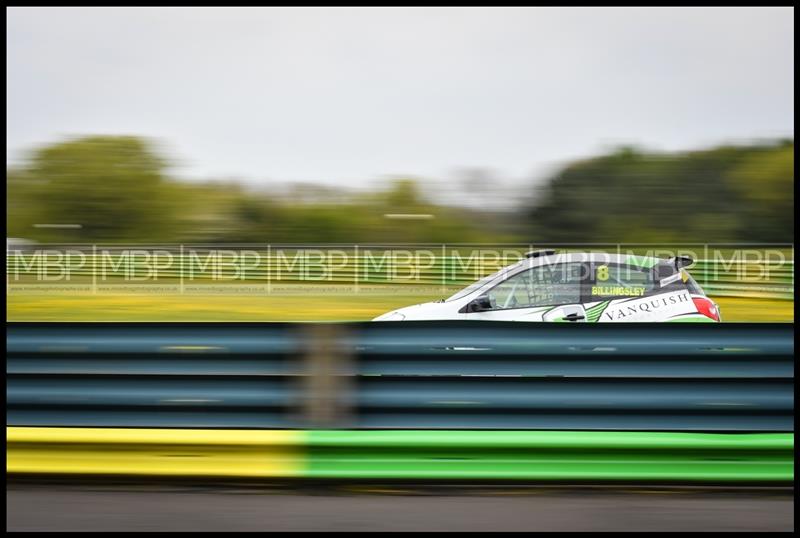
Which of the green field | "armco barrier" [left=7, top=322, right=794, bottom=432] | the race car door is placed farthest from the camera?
the green field

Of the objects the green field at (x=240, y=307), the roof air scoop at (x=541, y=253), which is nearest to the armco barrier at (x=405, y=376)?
the roof air scoop at (x=541, y=253)

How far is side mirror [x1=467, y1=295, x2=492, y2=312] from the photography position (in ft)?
24.3

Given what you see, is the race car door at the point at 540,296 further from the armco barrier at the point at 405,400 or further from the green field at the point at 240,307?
the green field at the point at 240,307

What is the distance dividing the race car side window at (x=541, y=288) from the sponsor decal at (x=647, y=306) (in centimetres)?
33

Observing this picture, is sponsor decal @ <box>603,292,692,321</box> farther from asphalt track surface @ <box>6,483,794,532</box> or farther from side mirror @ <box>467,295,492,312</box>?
asphalt track surface @ <box>6,483,794,532</box>

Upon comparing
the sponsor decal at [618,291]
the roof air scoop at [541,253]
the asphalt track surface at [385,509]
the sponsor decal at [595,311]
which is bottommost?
the asphalt track surface at [385,509]

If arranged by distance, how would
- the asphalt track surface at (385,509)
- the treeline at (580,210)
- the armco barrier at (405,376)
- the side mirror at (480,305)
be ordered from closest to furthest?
1. the asphalt track surface at (385,509)
2. the armco barrier at (405,376)
3. the side mirror at (480,305)
4. the treeline at (580,210)

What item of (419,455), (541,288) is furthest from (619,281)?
(419,455)

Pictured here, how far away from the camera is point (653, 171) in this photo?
94.3 feet

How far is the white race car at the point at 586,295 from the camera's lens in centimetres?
721

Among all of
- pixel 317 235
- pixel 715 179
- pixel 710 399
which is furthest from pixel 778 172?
pixel 710 399

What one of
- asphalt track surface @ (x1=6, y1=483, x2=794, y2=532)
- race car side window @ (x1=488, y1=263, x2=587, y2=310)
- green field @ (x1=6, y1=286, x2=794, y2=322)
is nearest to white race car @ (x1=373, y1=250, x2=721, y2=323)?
race car side window @ (x1=488, y1=263, x2=587, y2=310)

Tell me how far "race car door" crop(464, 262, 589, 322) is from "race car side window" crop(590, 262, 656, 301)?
4.3 inches

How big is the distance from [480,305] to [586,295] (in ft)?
3.15
